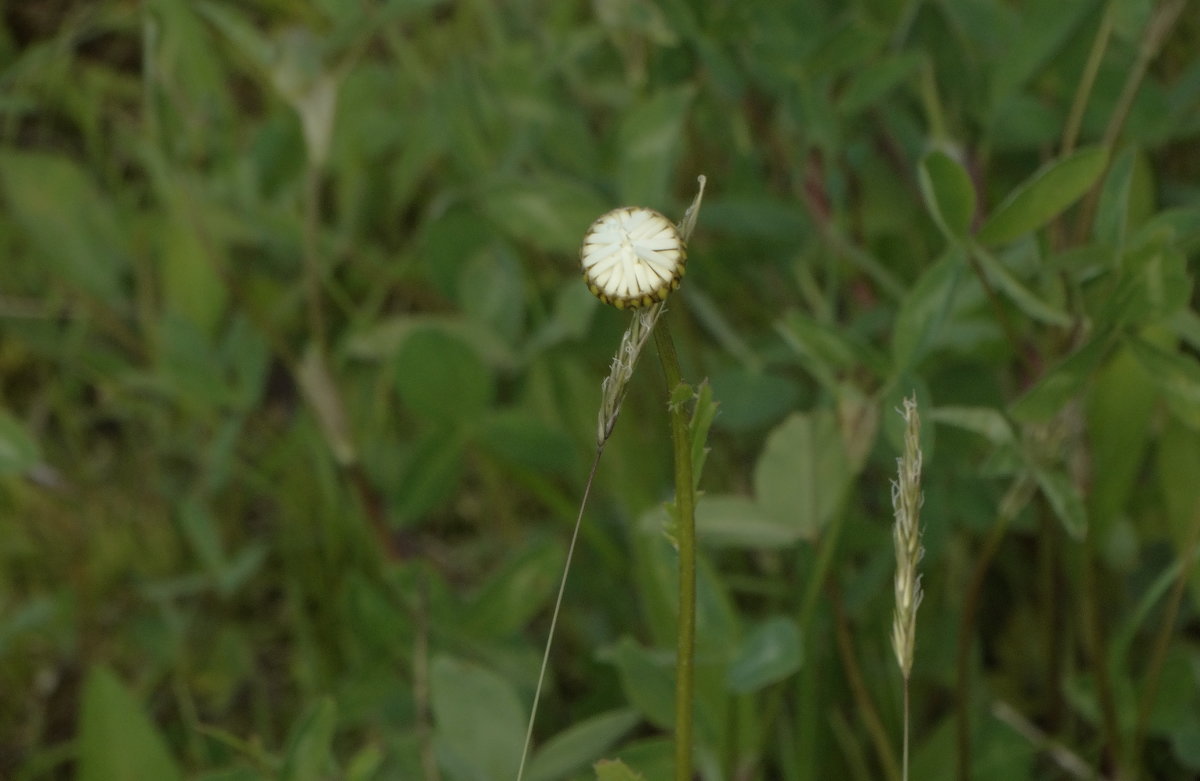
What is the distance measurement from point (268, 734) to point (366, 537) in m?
0.25

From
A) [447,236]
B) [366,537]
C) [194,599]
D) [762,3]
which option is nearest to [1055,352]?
[762,3]

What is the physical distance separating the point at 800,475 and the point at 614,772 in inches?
16.9

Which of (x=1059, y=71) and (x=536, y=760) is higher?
(x=1059, y=71)

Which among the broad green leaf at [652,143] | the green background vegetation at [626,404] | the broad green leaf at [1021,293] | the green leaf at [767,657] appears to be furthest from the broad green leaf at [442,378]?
the broad green leaf at [1021,293]

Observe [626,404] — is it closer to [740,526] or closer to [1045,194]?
[740,526]

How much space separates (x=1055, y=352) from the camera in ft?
3.69

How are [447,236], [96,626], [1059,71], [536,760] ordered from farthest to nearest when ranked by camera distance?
[96,626] → [447,236] → [1059,71] → [536,760]

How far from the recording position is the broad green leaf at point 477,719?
107cm

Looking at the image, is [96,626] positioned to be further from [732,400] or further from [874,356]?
[874,356]

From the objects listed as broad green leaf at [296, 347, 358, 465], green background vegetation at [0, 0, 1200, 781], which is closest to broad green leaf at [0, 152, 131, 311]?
green background vegetation at [0, 0, 1200, 781]

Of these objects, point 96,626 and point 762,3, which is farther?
point 96,626

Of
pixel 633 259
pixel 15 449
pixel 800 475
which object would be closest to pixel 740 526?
pixel 800 475

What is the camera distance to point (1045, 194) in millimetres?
930

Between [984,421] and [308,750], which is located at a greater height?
[984,421]
